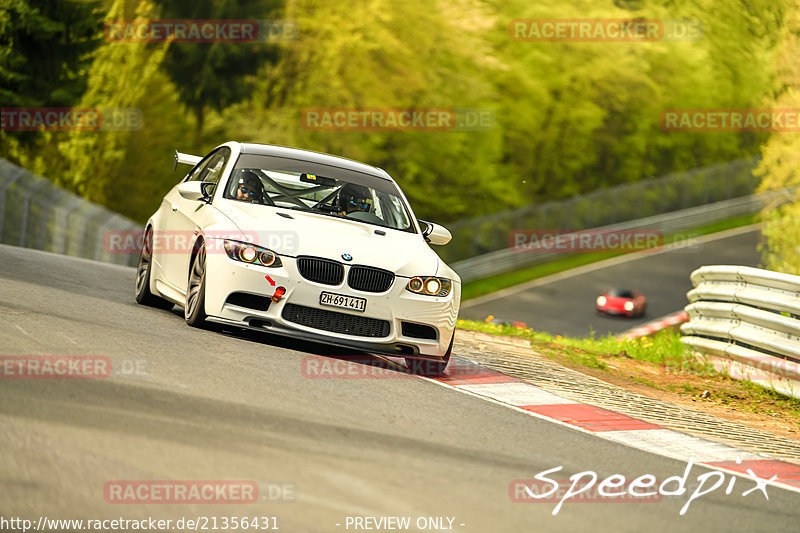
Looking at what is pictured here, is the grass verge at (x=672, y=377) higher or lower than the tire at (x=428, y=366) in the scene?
lower

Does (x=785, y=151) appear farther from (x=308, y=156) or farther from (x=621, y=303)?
(x=308, y=156)

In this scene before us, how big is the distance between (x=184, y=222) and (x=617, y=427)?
439cm

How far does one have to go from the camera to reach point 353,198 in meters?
10.7

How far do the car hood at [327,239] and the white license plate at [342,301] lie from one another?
0.30 meters

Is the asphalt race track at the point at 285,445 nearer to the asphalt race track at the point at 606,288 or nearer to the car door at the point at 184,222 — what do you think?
the car door at the point at 184,222

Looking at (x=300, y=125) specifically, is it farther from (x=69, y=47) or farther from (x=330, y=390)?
(x=330, y=390)

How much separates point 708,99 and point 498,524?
209ft

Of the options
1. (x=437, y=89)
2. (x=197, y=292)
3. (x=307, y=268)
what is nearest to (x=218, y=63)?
(x=437, y=89)

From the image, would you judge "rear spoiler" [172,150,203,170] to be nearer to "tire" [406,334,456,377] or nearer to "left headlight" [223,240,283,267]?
"left headlight" [223,240,283,267]

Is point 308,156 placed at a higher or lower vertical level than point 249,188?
higher

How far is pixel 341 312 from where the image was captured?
9133mm

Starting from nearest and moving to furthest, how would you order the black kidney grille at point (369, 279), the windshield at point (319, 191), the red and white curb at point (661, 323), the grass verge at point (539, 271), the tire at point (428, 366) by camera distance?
the black kidney grille at point (369, 279), the tire at point (428, 366), the windshield at point (319, 191), the red and white curb at point (661, 323), the grass verge at point (539, 271)

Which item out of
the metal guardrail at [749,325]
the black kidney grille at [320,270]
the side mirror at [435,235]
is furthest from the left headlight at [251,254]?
the metal guardrail at [749,325]

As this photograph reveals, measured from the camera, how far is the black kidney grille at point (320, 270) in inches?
359
